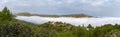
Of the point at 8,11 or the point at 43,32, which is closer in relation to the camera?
the point at 43,32

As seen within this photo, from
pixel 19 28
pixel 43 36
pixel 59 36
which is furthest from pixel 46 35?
pixel 59 36

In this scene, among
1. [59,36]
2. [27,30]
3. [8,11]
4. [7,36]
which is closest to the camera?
[7,36]

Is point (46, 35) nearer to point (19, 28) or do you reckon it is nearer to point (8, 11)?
point (19, 28)

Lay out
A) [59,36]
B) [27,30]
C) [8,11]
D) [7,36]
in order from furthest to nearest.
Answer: [8,11], [59,36], [27,30], [7,36]

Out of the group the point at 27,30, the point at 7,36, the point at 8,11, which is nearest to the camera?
the point at 7,36

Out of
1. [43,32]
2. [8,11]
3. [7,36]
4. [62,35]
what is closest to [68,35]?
[62,35]

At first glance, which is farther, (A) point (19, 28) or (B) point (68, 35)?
(B) point (68, 35)

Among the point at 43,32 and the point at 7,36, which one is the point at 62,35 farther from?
the point at 7,36
